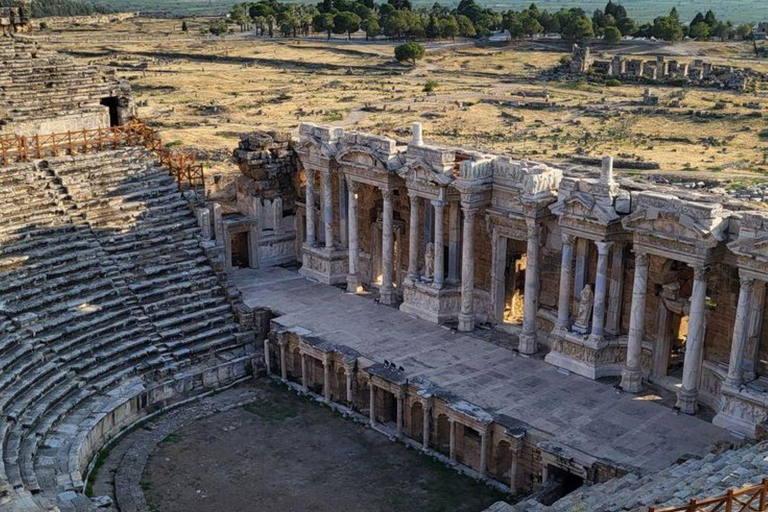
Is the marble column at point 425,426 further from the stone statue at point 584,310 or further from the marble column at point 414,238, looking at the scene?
the marble column at point 414,238

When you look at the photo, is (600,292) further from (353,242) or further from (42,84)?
(42,84)

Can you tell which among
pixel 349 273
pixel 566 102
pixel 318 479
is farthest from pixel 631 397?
pixel 566 102

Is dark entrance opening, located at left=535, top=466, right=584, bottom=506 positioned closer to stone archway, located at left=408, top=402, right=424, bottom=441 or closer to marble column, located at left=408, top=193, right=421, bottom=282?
stone archway, located at left=408, top=402, right=424, bottom=441

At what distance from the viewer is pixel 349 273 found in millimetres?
32062

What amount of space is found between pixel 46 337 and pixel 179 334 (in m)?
3.95

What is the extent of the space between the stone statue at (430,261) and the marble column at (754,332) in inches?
395

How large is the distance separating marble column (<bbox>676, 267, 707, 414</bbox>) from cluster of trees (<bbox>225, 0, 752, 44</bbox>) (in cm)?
9338

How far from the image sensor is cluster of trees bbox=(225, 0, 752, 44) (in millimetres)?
115125

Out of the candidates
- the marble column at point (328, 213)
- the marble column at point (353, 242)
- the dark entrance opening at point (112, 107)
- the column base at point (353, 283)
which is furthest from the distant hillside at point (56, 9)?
the column base at point (353, 283)

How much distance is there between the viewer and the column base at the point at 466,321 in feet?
93.8

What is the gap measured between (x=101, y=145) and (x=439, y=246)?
481 inches

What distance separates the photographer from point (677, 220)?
888 inches

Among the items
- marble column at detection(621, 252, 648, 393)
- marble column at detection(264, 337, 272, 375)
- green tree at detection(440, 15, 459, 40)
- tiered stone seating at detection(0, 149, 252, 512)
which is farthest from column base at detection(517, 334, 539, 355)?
green tree at detection(440, 15, 459, 40)

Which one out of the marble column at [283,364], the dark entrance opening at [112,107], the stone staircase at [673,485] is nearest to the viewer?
the stone staircase at [673,485]
